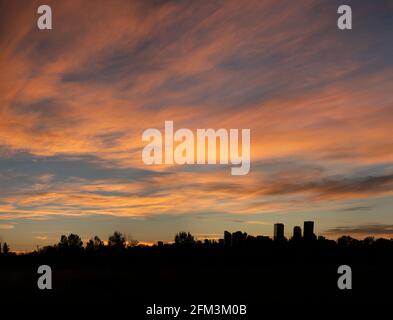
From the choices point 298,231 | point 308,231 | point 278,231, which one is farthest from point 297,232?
point 308,231

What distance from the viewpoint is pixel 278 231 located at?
8212cm

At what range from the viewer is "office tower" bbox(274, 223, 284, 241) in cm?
7922

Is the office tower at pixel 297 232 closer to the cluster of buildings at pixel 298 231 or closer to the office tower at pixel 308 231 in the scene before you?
the cluster of buildings at pixel 298 231

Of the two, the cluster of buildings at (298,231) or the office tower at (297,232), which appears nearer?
the cluster of buildings at (298,231)

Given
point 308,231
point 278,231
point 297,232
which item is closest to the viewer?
point 308,231

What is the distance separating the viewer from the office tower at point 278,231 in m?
79.2

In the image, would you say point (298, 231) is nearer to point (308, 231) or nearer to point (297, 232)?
point (297, 232)

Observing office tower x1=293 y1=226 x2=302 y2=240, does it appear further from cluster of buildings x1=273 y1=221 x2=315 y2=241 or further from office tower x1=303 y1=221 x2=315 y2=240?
office tower x1=303 y1=221 x2=315 y2=240
